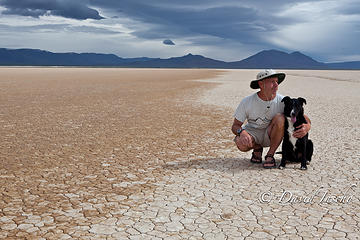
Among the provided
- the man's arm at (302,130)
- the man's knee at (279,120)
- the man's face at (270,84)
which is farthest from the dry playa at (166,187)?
the man's face at (270,84)

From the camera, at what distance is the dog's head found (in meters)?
5.11

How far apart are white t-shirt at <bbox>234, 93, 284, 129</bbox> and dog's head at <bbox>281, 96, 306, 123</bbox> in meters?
0.28

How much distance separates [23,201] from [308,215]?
328 cm

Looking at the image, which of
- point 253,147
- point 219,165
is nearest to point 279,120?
point 253,147

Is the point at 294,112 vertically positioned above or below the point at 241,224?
above

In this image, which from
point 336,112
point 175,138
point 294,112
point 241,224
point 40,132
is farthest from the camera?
point 336,112

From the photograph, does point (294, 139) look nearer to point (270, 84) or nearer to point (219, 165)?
point (270, 84)

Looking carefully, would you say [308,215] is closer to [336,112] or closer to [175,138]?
[175,138]

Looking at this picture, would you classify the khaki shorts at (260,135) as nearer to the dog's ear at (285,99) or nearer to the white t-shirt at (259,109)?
the white t-shirt at (259,109)

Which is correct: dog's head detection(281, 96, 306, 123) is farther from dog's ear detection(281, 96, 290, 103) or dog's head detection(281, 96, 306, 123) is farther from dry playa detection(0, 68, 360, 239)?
dry playa detection(0, 68, 360, 239)

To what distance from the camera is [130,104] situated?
14.9 meters

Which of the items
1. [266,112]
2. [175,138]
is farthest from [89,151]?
[266,112]

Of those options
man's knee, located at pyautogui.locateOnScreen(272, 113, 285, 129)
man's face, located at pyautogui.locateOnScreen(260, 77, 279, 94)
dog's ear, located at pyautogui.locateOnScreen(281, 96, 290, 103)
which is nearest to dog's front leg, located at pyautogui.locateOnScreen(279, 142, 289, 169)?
man's knee, located at pyautogui.locateOnScreen(272, 113, 285, 129)

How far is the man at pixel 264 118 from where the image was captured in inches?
210
